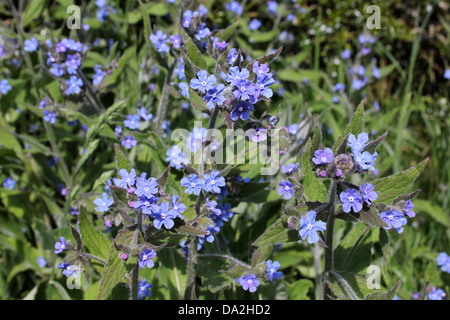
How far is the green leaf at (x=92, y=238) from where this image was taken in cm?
293

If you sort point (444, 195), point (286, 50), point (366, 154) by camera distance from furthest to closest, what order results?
point (286, 50)
point (444, 195)
point (366, 154)

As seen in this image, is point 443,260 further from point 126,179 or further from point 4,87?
point 4,87

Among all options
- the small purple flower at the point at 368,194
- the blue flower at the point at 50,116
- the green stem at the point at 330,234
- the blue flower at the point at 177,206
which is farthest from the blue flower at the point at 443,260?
the blue flower at the point at 50,116

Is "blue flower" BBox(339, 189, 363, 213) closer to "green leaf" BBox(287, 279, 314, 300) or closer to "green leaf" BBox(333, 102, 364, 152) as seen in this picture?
"green leaf" BBox(333, 102, 364, 152)

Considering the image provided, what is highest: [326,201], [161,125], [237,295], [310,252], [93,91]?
[93,91]

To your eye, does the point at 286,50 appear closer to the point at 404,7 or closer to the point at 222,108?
the point at 404,7

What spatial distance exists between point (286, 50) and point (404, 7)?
→ 5.16 ft

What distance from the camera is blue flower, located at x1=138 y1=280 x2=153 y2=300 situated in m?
3.21

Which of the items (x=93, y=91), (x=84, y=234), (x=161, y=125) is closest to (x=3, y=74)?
(x=93, y=91)


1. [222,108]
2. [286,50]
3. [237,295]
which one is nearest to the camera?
[222,108]

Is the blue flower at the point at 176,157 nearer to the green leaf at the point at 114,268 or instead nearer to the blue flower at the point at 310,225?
the green leaf at the point at 114,268

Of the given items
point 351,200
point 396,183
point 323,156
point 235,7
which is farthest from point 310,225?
point 235,7

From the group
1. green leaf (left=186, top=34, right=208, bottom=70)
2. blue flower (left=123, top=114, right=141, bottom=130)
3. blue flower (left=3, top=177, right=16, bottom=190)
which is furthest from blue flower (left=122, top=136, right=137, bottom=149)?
blue flower (left=3, top=177, right=16, bottom=190)

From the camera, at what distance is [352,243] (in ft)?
11.0
